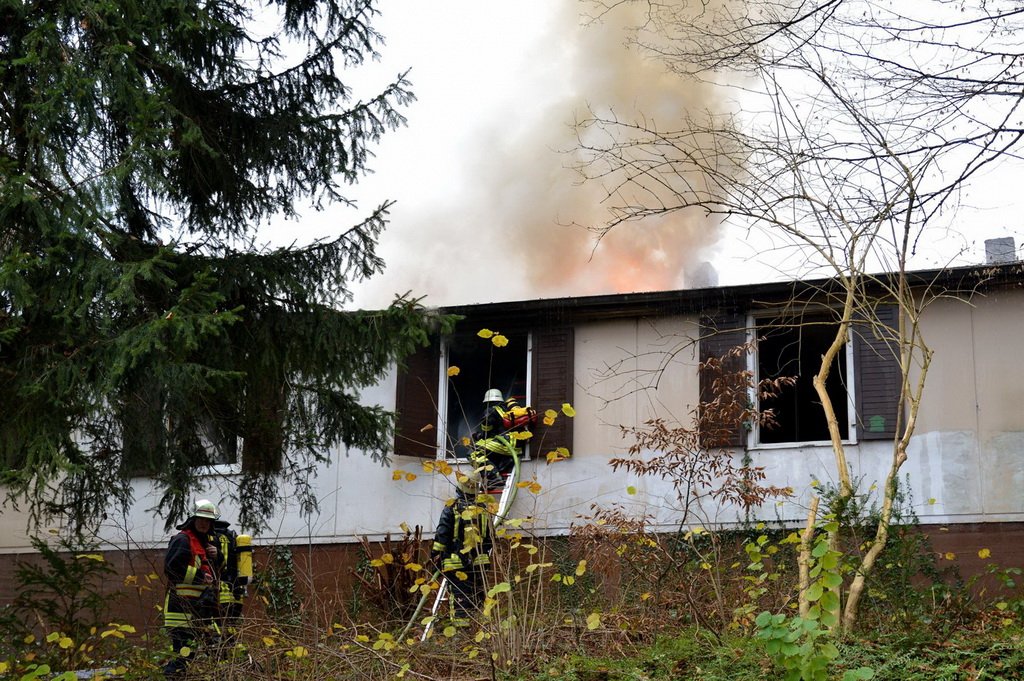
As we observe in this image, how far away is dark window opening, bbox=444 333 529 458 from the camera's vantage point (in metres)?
14.7

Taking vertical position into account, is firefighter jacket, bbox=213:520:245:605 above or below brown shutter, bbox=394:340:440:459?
below

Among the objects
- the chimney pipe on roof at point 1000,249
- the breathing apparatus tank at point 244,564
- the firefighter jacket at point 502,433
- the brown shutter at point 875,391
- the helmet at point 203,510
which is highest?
the chimney pipe on roof at point 1000,249

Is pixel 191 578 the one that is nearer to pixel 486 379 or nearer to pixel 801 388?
pixel 486 379

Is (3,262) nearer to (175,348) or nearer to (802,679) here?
(175,348)

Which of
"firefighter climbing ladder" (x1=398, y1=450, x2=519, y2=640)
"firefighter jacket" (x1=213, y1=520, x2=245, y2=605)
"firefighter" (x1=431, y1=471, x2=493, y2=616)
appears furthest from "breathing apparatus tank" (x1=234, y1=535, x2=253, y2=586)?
"firefighter" (x1=431, y1=471, x2=493, y2=616)

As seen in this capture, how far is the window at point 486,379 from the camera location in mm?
13883

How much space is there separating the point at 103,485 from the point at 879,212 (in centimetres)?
688

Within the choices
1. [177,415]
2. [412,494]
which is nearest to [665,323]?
[412,494]

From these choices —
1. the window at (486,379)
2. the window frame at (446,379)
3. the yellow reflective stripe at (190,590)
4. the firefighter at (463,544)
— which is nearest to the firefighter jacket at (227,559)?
the yellow reflective stripe at (190,590)

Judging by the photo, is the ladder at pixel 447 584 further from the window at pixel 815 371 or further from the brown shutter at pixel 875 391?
the brown shutter at pixel 875 391

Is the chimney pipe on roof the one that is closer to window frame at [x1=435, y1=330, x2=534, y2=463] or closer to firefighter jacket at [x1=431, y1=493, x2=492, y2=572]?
window frame at [x1=435, y1=330, x2=534, y2=463]

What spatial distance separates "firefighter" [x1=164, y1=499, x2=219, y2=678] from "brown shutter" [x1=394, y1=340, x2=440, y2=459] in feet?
12.0

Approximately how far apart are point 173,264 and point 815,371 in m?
8.44

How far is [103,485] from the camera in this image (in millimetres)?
10445
